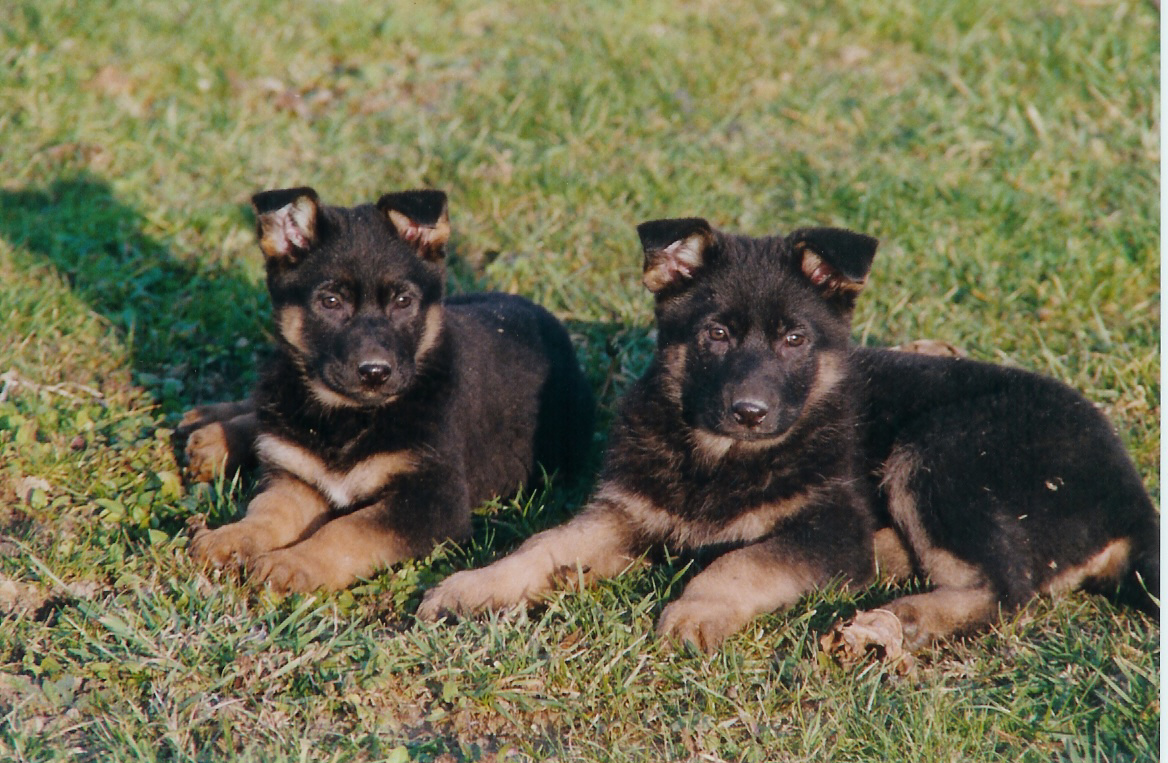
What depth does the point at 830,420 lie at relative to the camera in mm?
4766

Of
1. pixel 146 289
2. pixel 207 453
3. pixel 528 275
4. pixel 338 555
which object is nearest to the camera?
pixel 338 555

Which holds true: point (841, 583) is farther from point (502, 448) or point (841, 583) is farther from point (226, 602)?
point (226, 602)

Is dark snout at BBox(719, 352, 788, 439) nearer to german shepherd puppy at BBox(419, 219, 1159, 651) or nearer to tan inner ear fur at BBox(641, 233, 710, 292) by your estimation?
german shepherd puppy at BBox(419, 219, 1159, 651)

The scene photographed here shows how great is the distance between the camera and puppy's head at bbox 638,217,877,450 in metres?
4.47

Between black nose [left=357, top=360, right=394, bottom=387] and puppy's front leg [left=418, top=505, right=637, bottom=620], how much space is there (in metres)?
0.81

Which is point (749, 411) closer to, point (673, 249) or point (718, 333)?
point (718, 333)

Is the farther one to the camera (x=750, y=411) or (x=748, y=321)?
(x=748, y=321)

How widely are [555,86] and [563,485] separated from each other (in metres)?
3.33

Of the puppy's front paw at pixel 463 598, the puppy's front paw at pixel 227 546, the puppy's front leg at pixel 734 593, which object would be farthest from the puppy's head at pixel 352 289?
the puppy's front leg at pixel 734 593

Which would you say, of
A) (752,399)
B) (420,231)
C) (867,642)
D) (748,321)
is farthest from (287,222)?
(867,642)

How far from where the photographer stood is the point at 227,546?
447cm

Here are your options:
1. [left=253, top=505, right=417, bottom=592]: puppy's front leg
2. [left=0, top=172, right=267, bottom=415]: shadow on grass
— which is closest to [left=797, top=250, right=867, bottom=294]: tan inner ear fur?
[left=253, top=505, right=417, bottom=592]: puppy's front leg

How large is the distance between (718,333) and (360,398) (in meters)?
1.41

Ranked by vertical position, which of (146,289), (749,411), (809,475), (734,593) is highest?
(749,411)
